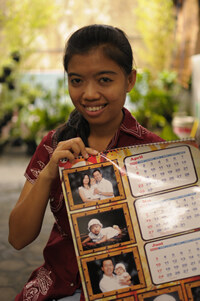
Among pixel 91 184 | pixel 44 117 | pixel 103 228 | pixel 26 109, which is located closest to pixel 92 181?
pixel 91 184

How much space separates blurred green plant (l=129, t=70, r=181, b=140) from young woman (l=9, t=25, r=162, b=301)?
12.9ft

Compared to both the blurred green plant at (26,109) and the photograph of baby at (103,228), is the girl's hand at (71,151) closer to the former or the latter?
the photograph of baby at (103,228)

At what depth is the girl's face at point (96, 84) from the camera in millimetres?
915

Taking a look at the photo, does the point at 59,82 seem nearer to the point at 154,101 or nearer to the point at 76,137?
the point at 154,101

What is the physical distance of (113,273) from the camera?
801 mm

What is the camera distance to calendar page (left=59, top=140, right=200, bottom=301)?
0.80 m

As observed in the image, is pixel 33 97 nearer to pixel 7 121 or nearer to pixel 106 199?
pixel 7 121

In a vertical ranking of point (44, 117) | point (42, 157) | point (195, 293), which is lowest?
point (195, 293)

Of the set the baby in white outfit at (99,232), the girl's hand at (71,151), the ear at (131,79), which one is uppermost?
the ear at (131,79)

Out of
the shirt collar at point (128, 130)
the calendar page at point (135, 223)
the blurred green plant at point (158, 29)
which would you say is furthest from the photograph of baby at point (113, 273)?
the blurred green plant at point (158, 29)

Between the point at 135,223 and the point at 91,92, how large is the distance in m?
0.33

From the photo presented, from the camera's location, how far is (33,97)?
5.97 m

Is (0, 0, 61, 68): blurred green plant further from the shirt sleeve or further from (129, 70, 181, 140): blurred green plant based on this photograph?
the shirt sleeve

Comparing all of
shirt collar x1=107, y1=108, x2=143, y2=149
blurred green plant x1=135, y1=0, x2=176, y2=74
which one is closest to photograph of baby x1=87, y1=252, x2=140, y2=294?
shirt collar x1=107, y1=108, x2=143, y2=149
